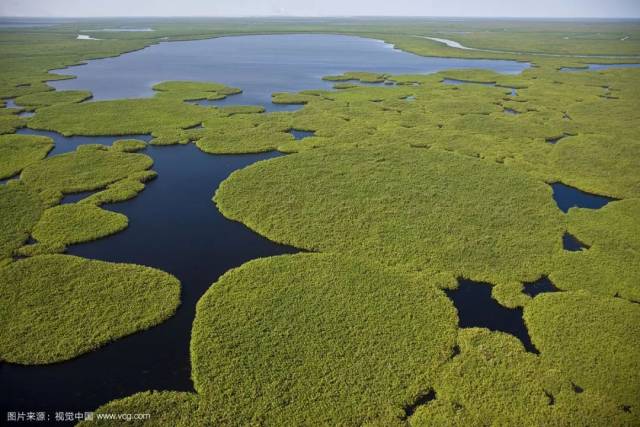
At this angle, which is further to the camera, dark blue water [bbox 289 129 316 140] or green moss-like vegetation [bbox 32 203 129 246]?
dark blue water [bbox 289 129 316 140]

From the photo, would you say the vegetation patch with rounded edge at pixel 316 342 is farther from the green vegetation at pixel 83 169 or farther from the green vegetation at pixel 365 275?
the green vegetation at pixel 83 169

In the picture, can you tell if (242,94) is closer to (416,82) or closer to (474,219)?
(416,82)

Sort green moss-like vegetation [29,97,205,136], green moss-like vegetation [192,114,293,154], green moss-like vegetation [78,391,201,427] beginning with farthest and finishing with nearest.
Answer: green moss-like vegetation [29,97,205,136], green moss-like vegetation [192,114,293,154], green moss-like vegetation [78,391,201,427]

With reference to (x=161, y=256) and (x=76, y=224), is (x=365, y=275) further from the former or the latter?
(x=76, y=224)

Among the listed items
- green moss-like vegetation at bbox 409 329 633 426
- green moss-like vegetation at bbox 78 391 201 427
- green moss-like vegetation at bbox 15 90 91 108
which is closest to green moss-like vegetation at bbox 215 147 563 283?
green moss-like vegetation at bbox 409 329 633 426

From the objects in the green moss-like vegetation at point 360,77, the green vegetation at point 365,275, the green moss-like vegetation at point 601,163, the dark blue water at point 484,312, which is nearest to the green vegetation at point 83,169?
the green vegetation at point 365,275

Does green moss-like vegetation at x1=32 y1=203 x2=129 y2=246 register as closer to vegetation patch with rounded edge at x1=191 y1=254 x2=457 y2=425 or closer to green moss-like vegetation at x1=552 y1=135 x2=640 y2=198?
vegetation patch with rounded edge at x1=191 y1=254 x2=457 y2=425

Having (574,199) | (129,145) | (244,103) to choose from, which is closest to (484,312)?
(574,199)
